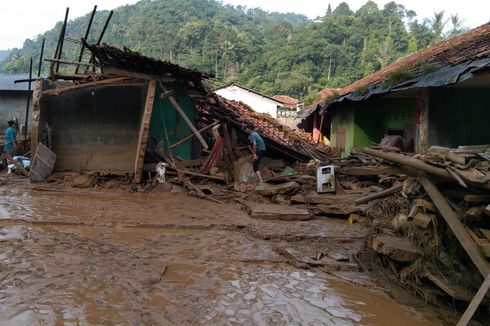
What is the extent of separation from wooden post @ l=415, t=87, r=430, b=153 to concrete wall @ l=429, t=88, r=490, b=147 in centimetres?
10

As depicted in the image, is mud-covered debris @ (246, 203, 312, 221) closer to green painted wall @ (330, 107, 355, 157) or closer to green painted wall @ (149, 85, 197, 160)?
green painted wall @ (149, 85, 197, 160)

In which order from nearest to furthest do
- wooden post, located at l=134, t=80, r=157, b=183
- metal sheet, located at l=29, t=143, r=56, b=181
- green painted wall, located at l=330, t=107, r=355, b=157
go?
metal sheet, located at l=29, t=143, r=56, b=181
wooden post, located at l=134, t=80, r=157, b=183
green painted wall, located at l=330, t=107, r=355, b=157

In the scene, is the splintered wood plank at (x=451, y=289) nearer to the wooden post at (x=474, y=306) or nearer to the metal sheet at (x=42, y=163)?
the wooden post at (x=474, y=306)

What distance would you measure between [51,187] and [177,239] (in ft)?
17.7

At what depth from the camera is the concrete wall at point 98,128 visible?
1234cm

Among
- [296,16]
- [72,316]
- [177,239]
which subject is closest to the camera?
[72,316]

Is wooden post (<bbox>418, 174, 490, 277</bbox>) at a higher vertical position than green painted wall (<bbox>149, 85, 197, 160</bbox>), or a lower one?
lower

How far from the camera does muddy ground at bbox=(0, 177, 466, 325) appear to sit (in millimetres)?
4367

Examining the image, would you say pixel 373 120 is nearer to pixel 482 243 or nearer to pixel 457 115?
pixel 457 115

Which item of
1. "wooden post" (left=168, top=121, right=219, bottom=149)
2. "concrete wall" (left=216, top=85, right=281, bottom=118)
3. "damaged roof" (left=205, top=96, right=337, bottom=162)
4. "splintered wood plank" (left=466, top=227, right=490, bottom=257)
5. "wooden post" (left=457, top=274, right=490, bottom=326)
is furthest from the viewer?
"concrete wall" (left=216, top=85, right=281, bottom=118)

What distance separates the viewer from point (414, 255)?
5504mm

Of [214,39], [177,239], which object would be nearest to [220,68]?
[214,39]

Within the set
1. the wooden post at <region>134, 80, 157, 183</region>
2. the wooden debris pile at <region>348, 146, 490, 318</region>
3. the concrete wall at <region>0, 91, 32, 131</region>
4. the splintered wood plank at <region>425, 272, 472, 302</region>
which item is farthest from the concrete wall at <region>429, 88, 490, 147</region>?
the concrete wall at <region>0, 91, 32, 131</region>

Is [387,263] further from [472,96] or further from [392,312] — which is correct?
[472,96]
